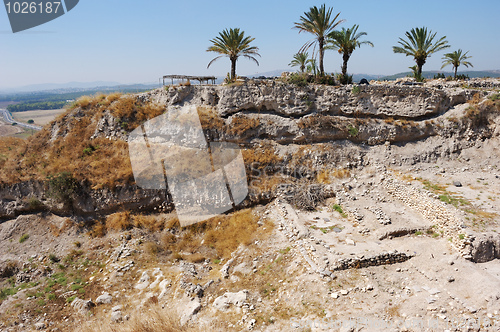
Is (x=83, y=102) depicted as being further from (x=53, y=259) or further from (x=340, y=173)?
(x=340, y=173)

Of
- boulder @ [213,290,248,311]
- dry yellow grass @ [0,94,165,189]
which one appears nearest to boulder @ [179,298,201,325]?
boulder @ [213,290,248,311]

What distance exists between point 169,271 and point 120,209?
635 cm

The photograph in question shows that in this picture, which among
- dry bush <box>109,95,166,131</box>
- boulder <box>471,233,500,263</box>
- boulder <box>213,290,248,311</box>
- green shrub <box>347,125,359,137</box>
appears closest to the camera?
boulder <box>213,290,248,311</box>

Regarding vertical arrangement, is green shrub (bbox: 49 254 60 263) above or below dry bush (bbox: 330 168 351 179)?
below

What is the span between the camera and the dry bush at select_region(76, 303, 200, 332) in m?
8.47

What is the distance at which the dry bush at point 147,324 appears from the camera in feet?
27.8

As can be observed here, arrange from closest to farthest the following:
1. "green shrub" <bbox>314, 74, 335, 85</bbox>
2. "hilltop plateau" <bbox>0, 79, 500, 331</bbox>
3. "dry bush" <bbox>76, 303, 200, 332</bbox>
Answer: "dry bush" <bbox>76, 303, 200, 332</bbox> → "hilltop plateau" <bbox>0, 79, 500, 331</bbox> → "green shrub" <bbox>314, 74, 335, 85</bbox>

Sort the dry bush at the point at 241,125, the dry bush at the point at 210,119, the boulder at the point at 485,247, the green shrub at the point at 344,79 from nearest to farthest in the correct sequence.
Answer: the boulder at the point at 485,247
the dry bush at the point at 241,125
the dry bush at the point at 210,119
the green shrub at the point at 344,79

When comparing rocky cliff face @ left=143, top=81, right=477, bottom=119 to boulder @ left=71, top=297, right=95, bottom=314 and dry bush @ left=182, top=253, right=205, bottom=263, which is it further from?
boulder @ left=71, top=297, right=95, bottom=314

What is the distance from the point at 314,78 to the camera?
2180 cm

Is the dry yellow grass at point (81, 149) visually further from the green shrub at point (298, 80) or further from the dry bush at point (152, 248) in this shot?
the green shrub at point (298, 80)

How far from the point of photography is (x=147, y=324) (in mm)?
8656

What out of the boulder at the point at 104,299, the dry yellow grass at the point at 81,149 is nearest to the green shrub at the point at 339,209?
the boulder at the point at 104,299

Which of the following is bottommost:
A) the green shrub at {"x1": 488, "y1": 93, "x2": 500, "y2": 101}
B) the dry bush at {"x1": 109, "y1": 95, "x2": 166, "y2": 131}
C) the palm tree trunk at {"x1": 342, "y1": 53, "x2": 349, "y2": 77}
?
the dry bush at {"x1": 109, "y1": 95, "x2": 166, "y2": 131}
